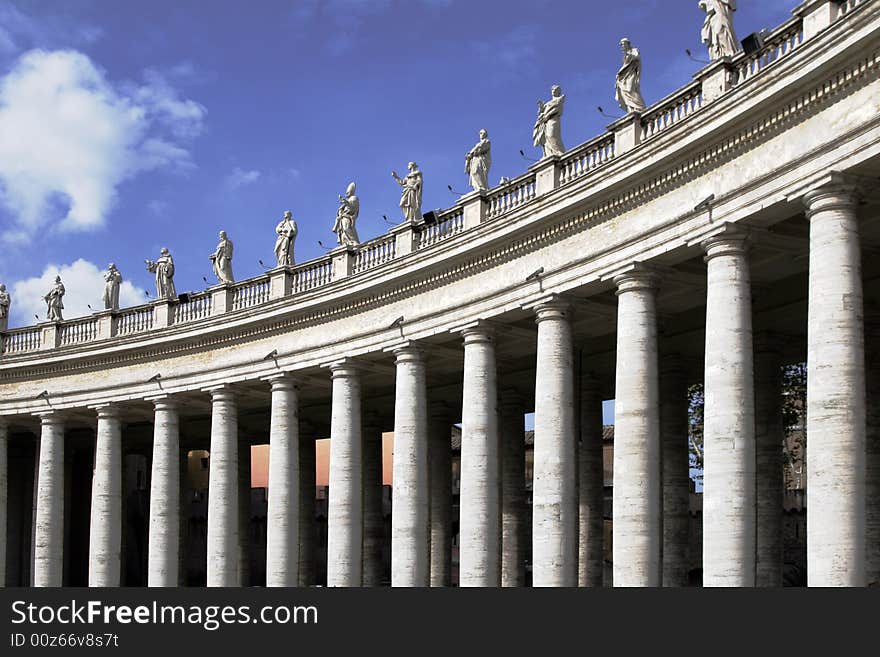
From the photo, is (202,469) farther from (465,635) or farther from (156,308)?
(465,635)

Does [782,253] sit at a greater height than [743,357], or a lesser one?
greater

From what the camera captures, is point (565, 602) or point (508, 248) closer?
point (565, 602)

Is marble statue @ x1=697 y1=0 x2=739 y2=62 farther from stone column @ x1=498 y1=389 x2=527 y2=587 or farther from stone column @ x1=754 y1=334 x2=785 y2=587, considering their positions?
stone column @ x1=498 y1=389 x2=527 y2=587

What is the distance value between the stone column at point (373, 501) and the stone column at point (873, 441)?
40.5 meters

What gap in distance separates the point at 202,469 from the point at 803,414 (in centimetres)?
7369

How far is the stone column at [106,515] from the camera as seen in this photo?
87688mm

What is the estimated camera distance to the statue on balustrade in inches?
4065

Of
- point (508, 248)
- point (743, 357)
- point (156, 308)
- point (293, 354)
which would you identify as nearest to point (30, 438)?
point (156, 308)

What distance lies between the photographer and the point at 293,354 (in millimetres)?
78188

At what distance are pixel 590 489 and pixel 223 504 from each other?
22.4 meters

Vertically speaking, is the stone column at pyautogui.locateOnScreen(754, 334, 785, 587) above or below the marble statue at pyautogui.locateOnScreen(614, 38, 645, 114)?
below

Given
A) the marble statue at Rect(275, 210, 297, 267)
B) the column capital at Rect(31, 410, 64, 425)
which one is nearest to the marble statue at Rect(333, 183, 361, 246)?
the marble statue at Rect(275, 210, 297, 267)

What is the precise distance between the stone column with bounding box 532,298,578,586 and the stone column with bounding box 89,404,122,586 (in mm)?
39053

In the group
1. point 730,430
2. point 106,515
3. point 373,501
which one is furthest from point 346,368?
point 730,430
